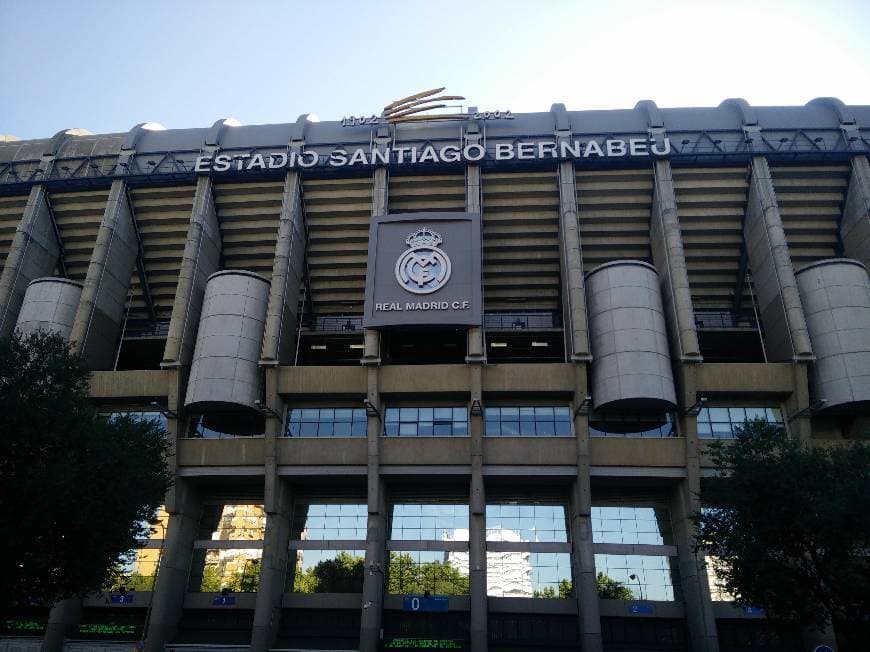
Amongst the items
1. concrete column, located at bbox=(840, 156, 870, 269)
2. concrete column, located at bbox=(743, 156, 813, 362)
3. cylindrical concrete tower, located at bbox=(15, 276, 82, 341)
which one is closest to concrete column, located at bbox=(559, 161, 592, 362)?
concrete column, located at bbox=(743, 156, 813, 362)

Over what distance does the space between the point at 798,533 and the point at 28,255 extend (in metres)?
52.0

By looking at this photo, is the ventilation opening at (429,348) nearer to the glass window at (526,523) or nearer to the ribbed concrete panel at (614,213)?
the ribbed concrete panel at (614,213)

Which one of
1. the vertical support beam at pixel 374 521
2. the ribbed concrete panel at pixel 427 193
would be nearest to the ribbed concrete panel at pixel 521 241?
the ribbed concrete panel at pixel 427 193

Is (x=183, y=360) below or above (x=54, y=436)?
above

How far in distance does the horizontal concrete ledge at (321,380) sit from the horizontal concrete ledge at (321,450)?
10.1 feet

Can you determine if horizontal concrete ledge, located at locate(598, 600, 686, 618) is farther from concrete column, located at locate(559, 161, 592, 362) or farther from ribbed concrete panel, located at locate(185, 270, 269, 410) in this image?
ribbed concrete panel, located at locate(185, 270, 269, 410)

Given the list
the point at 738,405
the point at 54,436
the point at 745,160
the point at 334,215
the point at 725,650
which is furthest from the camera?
the point at 334,215

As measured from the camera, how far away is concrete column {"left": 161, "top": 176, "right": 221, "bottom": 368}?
42875mm

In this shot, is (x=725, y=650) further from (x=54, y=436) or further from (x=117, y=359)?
(x=117, y=359)

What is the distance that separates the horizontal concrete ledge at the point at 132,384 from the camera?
42.8 m

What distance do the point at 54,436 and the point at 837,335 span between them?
4255cm

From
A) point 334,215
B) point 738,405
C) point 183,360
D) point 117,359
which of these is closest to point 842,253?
point 738,405

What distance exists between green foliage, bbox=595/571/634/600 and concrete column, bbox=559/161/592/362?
13.8 m

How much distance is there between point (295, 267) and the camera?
46094 mm
